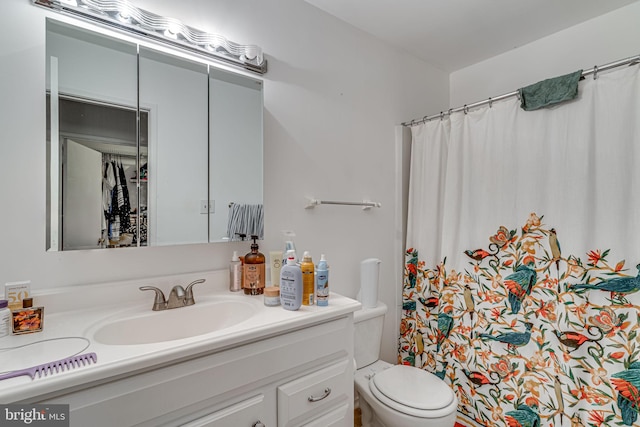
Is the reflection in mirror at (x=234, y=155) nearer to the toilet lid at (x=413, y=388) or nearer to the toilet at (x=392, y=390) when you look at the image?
the toilet at (x=392, y=390)

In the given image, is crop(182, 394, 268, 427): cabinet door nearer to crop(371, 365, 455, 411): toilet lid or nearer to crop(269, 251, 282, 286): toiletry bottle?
crop(269, 251, 282, 286): toiletry bottle

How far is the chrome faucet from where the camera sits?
112 centimetres

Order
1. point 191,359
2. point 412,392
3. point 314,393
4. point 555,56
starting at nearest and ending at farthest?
Answer: point 191,359 → point 314,393 → point 412,392 → point 555,56

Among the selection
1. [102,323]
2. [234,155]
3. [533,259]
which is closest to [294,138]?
[234,155]

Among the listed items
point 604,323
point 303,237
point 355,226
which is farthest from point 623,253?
point 303,237

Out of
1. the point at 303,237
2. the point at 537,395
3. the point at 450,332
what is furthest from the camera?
the point at 450,332

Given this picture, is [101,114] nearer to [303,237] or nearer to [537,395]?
[303,237]

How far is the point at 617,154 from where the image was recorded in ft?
4.34

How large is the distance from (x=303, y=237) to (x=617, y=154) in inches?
58.5

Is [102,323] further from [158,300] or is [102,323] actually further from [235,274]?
[235,274]

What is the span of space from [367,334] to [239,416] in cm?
95

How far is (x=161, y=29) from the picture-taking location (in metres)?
1.20

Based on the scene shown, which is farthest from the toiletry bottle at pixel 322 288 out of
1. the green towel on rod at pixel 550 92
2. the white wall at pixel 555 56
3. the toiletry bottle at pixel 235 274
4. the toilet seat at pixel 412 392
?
the white wall at pixel 555 56

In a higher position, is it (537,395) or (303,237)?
(303,237)
